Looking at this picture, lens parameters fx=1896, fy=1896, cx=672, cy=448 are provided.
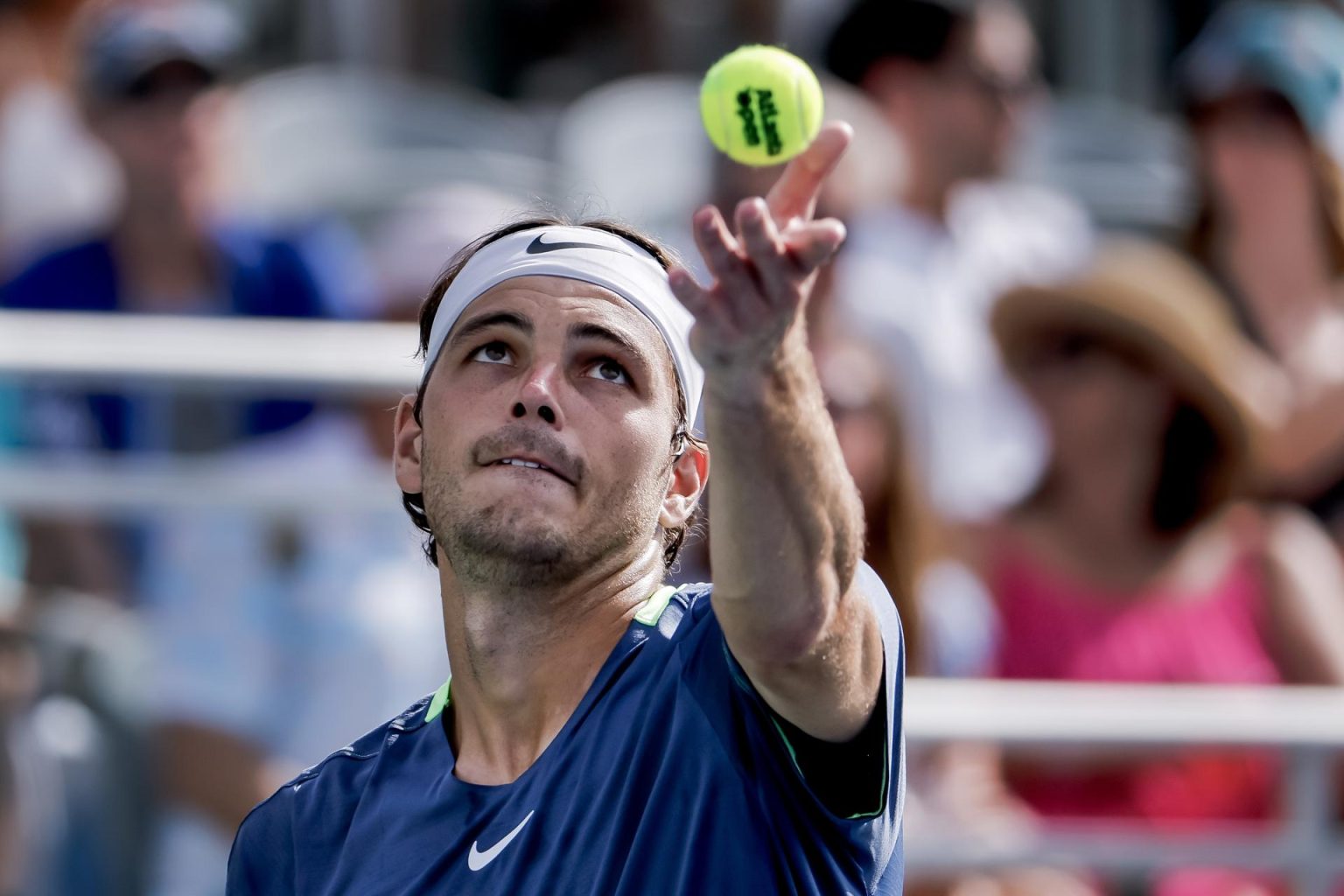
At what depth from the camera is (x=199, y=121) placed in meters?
5.34

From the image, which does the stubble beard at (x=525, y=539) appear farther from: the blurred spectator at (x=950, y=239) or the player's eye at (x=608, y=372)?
the blurred spectator at (x=950, y=239)

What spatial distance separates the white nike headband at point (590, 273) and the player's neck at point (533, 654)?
266mm

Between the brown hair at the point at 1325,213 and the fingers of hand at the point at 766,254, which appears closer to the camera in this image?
the fingers of hand at the point at 766,254

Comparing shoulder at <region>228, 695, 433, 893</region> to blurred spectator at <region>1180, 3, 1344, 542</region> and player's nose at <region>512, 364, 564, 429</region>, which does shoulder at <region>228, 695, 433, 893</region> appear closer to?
player's nose at <region>512, 364, 564, 429</region>

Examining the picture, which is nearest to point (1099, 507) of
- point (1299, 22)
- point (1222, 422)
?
point (1222, 422)

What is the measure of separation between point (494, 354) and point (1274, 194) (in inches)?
146

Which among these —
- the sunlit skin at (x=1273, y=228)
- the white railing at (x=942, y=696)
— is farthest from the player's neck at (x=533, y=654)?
the sunlit skin at (x=1273, y=228)

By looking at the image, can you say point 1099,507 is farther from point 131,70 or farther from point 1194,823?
point 131,70

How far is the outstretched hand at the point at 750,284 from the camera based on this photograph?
192cm

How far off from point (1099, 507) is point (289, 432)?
2110mm

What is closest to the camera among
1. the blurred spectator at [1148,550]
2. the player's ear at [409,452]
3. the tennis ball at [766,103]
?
the tennis ball at [766,103]

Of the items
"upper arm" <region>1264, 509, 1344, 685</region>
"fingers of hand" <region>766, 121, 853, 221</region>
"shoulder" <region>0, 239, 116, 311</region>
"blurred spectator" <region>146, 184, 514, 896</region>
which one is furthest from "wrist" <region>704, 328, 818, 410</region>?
"shoulder" <region>0, 239, 116, 311</region>

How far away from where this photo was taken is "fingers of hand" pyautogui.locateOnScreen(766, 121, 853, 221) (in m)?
2.04

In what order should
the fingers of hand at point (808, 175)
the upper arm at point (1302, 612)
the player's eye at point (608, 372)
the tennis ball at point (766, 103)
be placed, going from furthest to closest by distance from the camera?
the upper arm at point (1302, 612) < the player's eye at point (608, 372) < the tennis ball at point (766, 103) < the fingers of hand at point (808, 175)
